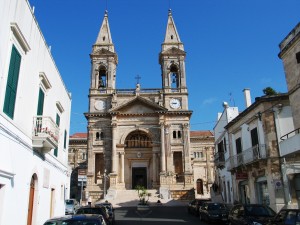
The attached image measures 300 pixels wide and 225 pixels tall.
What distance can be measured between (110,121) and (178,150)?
9.99m

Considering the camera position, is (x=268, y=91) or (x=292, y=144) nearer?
(x=292, y=144)

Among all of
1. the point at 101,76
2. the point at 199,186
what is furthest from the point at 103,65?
the point at 199,186

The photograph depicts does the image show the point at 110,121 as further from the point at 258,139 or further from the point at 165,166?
the point at 258,139

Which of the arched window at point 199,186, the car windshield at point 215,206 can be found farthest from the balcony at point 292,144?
the arched window at point 199,186

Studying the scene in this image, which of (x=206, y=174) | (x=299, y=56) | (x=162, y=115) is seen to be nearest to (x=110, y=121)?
(x=162, y=115)

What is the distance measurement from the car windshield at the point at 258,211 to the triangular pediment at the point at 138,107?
28.4 metres

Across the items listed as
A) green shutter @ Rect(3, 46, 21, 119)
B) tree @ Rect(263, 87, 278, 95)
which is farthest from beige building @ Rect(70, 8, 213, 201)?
green shutter @ Rect(3, 46, 21, 119)

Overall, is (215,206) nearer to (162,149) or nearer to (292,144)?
(292,144)

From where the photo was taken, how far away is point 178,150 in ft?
136

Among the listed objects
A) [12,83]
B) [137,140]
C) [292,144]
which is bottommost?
[292,144]

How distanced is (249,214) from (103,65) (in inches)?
1400

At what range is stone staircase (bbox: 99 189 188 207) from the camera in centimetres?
3459

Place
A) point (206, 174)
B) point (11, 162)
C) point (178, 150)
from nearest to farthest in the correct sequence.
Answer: point (11, 162), point (178, 150), point (206, 174)

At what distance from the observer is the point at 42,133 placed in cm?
1152
